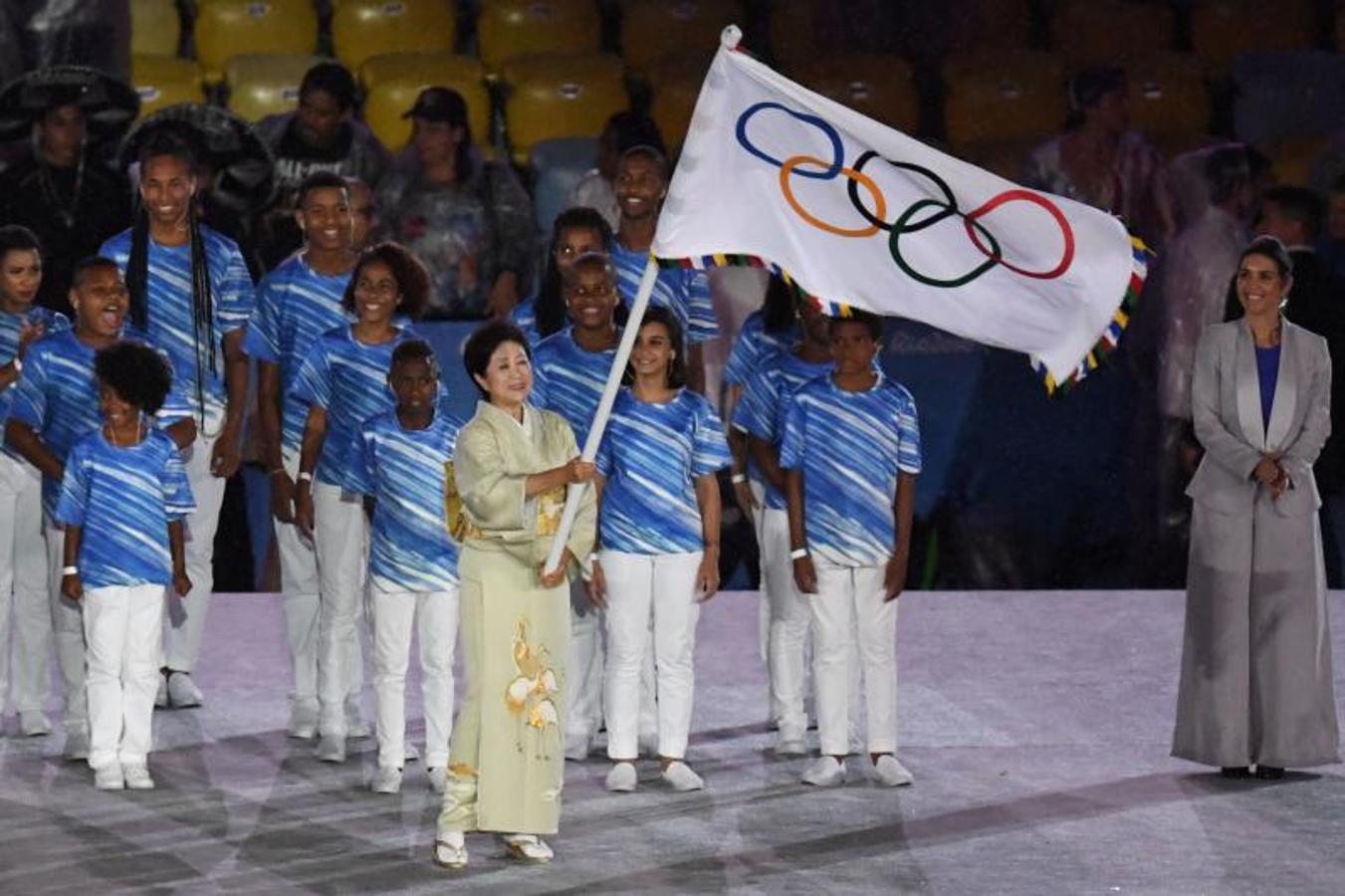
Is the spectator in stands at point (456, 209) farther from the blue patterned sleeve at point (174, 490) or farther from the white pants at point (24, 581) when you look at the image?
the blue patterned sleeve at point (174, 490)

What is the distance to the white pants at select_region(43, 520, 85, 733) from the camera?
842cm

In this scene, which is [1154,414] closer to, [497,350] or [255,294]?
[255,294]

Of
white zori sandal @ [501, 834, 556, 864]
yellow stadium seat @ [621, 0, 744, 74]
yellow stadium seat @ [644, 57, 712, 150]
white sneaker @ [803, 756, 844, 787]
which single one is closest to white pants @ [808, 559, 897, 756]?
white sneaker @ [803, 756, 844, 787]

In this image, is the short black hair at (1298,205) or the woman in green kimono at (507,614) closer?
the woman in green kimono at (507,614)

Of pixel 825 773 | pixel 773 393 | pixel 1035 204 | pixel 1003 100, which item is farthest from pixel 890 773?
pixel 1003 100

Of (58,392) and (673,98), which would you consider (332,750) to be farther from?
(673,98)

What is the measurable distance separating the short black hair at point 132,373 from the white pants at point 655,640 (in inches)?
52.8

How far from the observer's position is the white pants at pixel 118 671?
805 cm

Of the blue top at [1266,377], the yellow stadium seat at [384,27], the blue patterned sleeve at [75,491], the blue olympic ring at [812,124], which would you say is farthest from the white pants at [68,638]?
the yellow stadium seat at [384,27]

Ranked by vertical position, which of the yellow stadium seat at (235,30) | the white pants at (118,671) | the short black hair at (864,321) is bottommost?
the white pants at (118,671)

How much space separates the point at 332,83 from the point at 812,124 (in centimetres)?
378

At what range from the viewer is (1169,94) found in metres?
12.5

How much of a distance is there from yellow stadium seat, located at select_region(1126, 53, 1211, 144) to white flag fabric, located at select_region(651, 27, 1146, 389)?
17.2 ft

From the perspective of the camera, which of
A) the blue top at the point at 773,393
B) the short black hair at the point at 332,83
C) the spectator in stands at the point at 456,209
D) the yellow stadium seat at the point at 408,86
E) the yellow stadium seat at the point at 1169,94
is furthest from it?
the yellow stadium seat at the point at 1169,94
